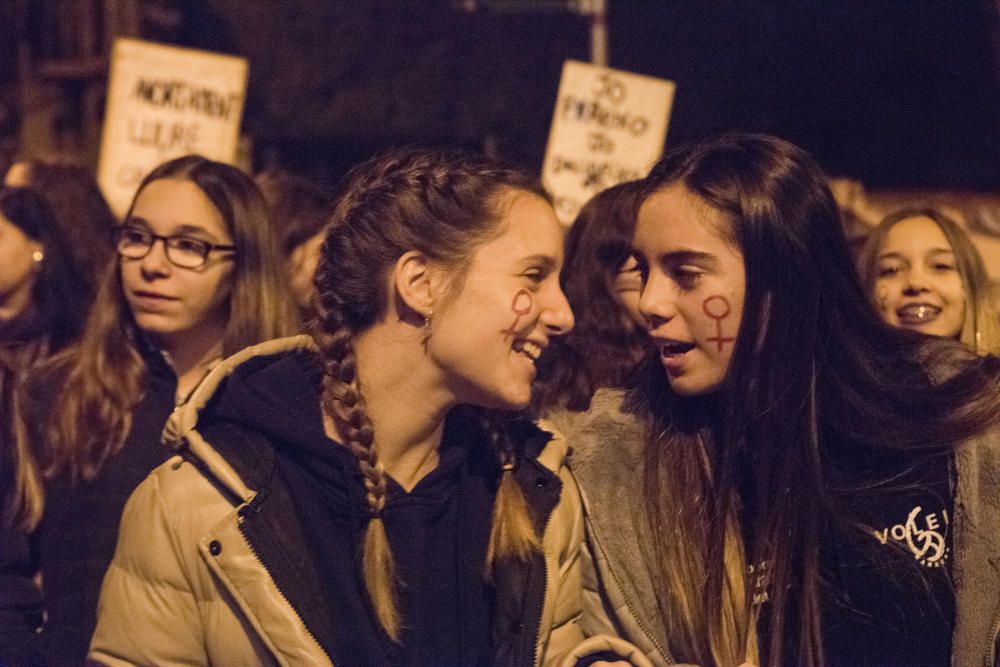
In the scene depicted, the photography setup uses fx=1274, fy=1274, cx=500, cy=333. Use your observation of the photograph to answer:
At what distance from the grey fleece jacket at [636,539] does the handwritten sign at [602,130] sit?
130 inches

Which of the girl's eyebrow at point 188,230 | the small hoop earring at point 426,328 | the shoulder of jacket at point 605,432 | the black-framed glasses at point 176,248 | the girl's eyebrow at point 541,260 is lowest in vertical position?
the shoulder of jacket at point 605,432

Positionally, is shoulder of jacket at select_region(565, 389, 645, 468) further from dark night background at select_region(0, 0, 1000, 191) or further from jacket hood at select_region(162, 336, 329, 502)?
dark night background at select_region(0, 0, 1000, 191)

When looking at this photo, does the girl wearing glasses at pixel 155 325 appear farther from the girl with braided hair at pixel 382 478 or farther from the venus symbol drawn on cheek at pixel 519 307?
the venus symbol drawn on cheek at pixel 519 307

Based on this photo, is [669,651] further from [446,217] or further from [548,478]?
[446,217]

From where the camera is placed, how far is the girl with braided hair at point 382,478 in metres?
2.81

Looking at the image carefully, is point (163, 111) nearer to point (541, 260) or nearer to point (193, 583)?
point (541, 260)

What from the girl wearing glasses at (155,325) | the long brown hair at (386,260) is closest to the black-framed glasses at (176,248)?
the girl wearing glasses at (155,325)

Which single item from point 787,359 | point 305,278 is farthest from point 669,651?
point 305,278

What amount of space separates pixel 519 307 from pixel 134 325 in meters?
1.81

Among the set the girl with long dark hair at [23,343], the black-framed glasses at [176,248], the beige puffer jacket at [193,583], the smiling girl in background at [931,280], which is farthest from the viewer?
the smiling girl in background at [931,280]

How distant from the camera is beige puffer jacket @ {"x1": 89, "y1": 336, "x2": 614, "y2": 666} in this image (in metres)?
2.75

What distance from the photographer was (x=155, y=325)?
4098 mm

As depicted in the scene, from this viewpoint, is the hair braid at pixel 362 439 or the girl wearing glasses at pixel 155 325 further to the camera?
the girl wearing glasses at pixel 155 325

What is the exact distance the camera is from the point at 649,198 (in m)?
3.19
